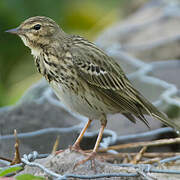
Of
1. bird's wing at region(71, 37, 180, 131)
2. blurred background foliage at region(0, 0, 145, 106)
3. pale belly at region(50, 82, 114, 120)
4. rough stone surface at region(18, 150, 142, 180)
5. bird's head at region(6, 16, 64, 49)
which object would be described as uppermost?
blurred background foliage at region(0, 0, 145, 106)

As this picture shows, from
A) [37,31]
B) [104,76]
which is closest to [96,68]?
[104,76]

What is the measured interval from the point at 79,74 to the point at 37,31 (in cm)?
40

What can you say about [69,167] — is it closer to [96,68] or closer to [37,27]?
[96,68]

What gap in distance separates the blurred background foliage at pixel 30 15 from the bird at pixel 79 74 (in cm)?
243

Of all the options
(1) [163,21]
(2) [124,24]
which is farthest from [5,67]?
(1) [163,21]

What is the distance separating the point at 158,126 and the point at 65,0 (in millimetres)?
2950

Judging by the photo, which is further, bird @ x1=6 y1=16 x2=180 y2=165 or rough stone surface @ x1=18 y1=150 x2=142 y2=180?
bird @ x1=6 y1=16 x2=180 y2=165

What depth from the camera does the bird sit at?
342 cm

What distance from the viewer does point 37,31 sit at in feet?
11.6

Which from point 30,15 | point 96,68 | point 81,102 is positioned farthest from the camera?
point 30,15

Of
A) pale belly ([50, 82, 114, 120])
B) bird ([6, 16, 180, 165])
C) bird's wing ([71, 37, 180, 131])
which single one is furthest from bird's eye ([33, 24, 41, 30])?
pale belly ([50, 82, 114, 120])

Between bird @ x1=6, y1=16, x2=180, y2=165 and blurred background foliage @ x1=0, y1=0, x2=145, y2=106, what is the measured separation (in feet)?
7.96

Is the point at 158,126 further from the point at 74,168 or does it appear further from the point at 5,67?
the point at 5,67

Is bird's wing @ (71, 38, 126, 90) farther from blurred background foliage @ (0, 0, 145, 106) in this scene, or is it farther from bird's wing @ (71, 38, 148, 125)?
blurred background foliage @ (0, 0, 145, 106)
